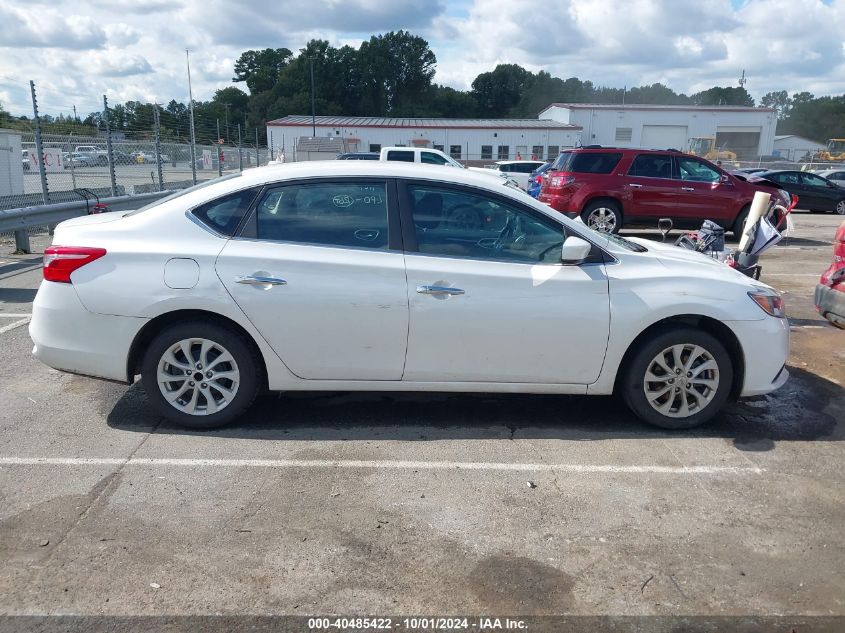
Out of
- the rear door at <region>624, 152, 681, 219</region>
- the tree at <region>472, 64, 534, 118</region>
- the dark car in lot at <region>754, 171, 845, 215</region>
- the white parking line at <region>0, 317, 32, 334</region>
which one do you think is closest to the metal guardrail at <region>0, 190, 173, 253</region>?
the white parking line at <region>0, 317, 32, 334</region>

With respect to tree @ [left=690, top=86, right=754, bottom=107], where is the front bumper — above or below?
below

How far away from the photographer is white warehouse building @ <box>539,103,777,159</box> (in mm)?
55375

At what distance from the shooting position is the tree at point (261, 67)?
110 m

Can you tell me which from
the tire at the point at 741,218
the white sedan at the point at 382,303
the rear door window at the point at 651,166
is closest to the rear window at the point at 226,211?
the white sedan at the point at 382,303

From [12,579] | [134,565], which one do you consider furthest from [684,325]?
[12,579]

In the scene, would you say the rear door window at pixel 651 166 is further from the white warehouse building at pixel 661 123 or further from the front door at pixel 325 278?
the white warehouse building at pixel 661 123

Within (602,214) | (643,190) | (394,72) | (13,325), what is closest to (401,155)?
(602,214)

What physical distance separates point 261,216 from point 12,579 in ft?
7.91

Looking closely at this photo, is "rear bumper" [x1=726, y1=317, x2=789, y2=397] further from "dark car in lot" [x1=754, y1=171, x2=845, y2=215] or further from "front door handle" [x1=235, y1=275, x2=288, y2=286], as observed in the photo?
"dark car in lot" [x1=754, y1=171, x2=845, y2=215]

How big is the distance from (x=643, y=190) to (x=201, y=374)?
35.2 feet

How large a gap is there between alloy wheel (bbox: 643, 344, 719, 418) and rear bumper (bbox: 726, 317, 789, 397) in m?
0.22

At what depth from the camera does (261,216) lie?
14.5 ft

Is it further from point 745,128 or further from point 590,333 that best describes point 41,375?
point 745,128

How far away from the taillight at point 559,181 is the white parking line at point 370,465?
965cm
